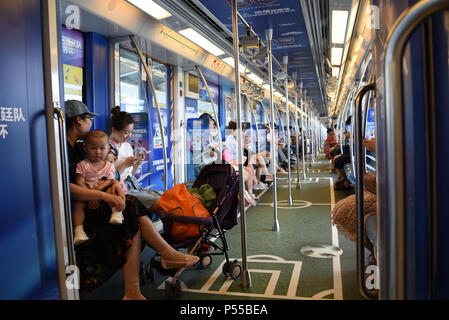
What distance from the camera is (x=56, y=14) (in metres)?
1.95

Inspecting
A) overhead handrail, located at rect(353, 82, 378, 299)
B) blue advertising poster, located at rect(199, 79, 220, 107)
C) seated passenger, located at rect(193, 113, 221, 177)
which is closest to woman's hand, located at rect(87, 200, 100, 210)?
overhead handrail, located at rect(353, 82, 378, 299)

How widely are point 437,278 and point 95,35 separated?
4.54m

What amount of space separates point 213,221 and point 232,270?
0.45m

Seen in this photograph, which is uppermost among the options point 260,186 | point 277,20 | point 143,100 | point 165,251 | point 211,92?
point 277,20

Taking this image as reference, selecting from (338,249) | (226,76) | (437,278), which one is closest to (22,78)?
(437,278)

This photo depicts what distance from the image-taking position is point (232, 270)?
3.06 m

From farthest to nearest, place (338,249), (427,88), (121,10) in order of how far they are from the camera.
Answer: (121,10)
(338,249)
(427,88)

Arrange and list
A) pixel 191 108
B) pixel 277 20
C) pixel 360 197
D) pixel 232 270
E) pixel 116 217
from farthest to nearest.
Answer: pixel 191 108 < pixel 277 20 < pixel 232 270 < pixel 116 217 < pixel 360 197

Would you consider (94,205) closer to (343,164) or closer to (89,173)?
(89,173)

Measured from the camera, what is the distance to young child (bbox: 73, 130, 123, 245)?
2316 millimetres

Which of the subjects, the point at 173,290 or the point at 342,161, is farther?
the point at 342,161

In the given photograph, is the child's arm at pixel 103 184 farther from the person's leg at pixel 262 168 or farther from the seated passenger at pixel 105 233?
the person's leg at pixel 262 168

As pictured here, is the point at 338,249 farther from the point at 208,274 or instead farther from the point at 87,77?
the point at 87,77

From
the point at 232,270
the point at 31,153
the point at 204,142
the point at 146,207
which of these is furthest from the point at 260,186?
the point at 31,153
